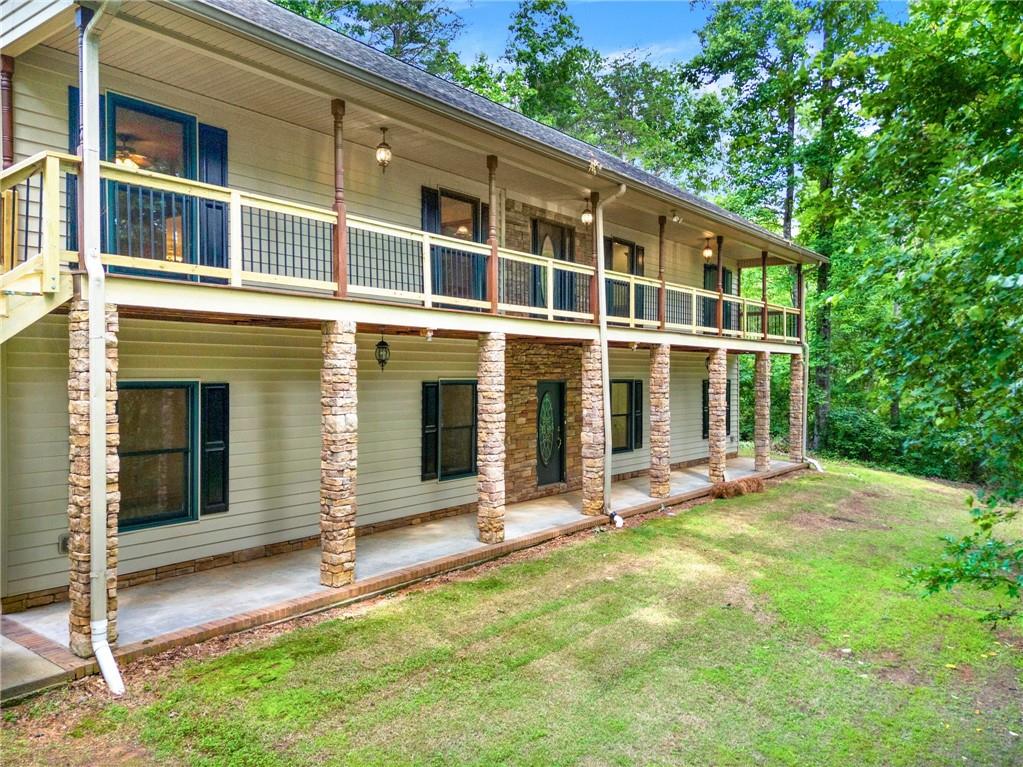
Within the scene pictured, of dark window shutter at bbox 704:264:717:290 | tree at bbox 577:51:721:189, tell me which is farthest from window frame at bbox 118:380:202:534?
tree at bbox 577:51:721:189

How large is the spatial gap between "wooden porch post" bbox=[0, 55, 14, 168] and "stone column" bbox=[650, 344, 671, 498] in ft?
34.3

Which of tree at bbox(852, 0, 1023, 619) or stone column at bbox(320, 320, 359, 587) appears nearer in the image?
tree at bbox(852, 0, 1023, 619)

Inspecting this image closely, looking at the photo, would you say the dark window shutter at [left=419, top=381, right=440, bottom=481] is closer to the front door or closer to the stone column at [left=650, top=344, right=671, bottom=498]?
the front door

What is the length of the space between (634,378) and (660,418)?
3.12m

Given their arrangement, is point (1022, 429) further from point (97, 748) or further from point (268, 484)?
point (268, 484)

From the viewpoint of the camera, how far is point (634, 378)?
16.2 meters

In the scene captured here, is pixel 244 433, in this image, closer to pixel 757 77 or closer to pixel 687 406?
pixel 687 406

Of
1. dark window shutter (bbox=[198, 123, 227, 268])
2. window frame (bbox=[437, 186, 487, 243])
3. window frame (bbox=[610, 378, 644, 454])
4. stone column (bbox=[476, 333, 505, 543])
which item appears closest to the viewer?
dark window shutter (bbox=[198, 123, 227, 268])

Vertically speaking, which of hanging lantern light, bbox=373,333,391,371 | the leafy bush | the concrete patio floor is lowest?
the concrete patio floor

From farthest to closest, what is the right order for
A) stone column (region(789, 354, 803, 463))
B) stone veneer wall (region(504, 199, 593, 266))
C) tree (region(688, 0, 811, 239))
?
tree (region(688, 0, 811, 239))
stone column (region(789, 354, 803, 463))
stone veneer wall (region(504, 199, 593, 266))

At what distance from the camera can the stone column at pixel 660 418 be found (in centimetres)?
1316

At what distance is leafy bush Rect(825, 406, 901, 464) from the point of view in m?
22.2

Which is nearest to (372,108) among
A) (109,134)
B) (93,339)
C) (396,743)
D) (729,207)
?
(109,134)

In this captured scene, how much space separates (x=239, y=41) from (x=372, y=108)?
69.5 inches
